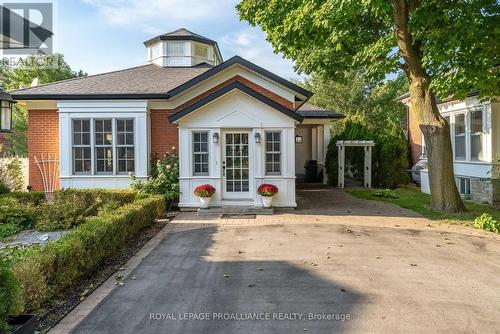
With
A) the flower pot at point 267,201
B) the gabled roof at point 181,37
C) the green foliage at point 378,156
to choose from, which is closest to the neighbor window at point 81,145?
the flower pot at point 267,201

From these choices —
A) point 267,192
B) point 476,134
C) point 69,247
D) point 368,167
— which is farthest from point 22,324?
point 368,167

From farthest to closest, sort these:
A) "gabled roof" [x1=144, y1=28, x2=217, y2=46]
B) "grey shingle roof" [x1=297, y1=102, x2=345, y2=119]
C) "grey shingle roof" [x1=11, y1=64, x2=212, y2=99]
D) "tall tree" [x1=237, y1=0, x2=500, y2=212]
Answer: "gabled roof" [x1=144, y1=28, x2=217, y2=46] < "grey shingle roof" [x1=297, y1=102, x2=345, y2=119] < "grey shingle roof" [x1=11, y1=64, x2=212, y2=99] < "tall tree" [x1=237, y1=0, x2=500, y2=212]

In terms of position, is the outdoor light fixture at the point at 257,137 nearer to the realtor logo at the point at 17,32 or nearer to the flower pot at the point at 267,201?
the flower pot at the point at 267,201

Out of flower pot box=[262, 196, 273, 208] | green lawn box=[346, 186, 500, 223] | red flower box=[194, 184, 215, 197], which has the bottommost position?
green lawn box=[346, 186, 500, 223]

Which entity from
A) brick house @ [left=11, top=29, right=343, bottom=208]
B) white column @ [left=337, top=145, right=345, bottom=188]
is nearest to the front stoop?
brick house @ [left=11, top=29, right=343, bottom=208]

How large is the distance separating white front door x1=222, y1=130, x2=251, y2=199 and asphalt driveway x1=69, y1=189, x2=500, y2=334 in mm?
2633

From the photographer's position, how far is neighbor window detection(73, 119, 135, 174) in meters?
12.4

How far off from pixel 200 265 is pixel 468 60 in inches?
327

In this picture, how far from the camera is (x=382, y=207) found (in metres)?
12.5

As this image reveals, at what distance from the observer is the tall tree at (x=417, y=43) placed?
9484 mm

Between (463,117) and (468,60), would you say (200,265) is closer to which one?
(468,60)

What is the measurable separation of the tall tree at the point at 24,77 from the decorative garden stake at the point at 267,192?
2108 centimetres

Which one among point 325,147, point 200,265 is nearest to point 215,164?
point 200,265

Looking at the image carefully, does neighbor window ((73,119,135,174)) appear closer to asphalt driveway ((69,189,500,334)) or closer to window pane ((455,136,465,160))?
asphalt driveway ((69,189,500,334))
